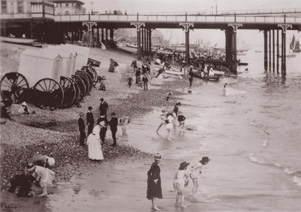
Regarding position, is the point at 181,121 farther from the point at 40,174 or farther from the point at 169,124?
the point at 40,174

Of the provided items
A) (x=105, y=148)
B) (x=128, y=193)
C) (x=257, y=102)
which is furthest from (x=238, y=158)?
(x=257, y=102)

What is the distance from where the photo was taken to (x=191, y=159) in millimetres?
18266

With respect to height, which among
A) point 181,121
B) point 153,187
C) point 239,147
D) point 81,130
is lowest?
point 239,147

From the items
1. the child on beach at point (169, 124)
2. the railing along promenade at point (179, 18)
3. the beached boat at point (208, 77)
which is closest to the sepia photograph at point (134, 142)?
the child on beach at point (169, 124)

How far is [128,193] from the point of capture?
1319cm

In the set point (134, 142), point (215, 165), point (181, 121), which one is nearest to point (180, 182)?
point (215, 165)

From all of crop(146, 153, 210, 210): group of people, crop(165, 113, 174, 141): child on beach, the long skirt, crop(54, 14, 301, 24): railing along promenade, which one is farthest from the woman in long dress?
crop(54, 14, 301, 24): railing along promenade

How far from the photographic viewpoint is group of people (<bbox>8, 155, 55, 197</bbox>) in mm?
12016

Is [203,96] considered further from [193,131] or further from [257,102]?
[193,131]

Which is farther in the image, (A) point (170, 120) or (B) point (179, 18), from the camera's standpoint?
(B) point (179, 18)

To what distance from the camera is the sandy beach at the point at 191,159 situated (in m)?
12.5

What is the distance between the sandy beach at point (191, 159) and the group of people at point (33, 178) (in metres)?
0.22

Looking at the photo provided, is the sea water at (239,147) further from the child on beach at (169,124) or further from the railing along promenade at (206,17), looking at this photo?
the railing along promenade at (206,17)

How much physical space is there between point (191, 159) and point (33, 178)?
7212 mm
